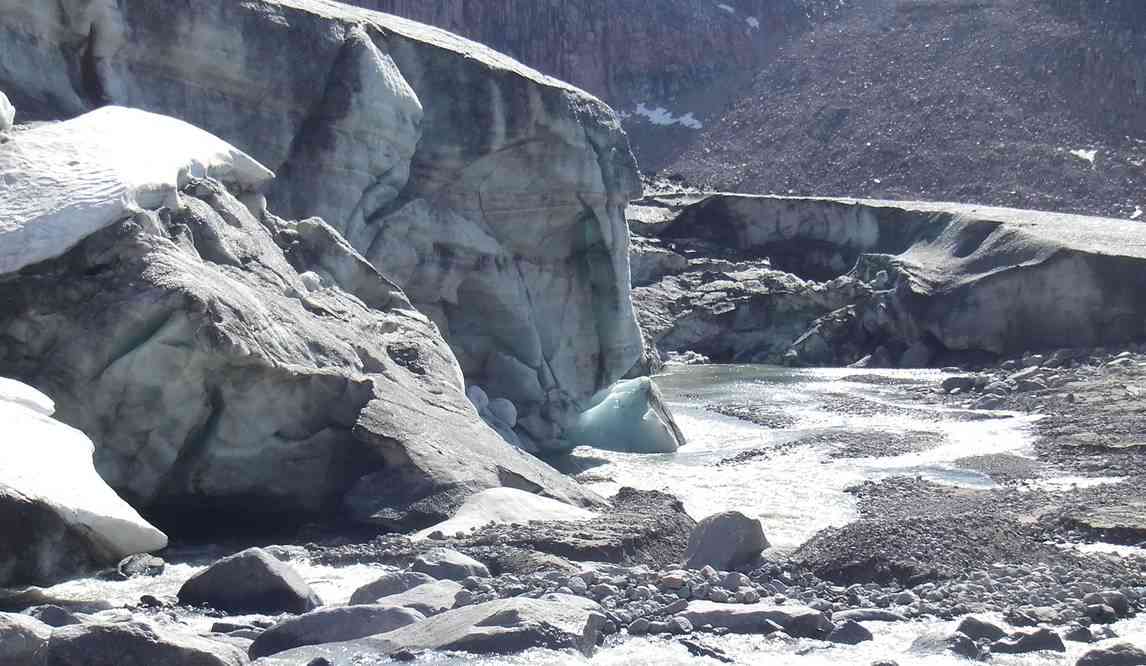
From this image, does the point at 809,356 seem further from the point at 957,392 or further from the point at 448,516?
the point at 448,516

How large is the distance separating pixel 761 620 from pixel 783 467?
42.3 feet

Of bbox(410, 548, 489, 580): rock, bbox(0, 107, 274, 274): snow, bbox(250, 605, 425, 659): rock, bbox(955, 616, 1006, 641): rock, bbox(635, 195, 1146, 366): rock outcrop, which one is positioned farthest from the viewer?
bbox(635, 195, 1146, 366): rock outcrop

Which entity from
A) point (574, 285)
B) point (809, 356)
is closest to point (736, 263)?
point (809, 356)

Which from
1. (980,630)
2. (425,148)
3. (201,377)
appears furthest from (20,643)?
(425,148)

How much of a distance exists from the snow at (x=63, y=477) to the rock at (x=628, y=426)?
45.5 feet

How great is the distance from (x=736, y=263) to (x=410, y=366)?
119ft

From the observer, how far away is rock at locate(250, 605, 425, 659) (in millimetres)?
8898

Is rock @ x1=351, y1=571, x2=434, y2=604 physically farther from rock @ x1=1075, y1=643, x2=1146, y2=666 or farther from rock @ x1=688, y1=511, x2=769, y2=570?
rock @ x1=1075, y1=643, x2=1146, y2=666

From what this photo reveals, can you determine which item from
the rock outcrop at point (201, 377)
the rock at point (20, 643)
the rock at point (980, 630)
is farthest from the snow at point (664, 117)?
the rock at point (20, 643)

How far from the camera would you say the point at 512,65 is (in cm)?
2570

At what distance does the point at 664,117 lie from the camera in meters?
95.8

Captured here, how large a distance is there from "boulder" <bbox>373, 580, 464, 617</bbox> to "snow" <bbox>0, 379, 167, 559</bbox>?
2290 mm

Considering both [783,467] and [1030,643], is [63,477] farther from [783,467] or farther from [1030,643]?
[783,467]

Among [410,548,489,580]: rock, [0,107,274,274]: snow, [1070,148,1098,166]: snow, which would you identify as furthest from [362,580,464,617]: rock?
[1070,148,1098,166]: snow
